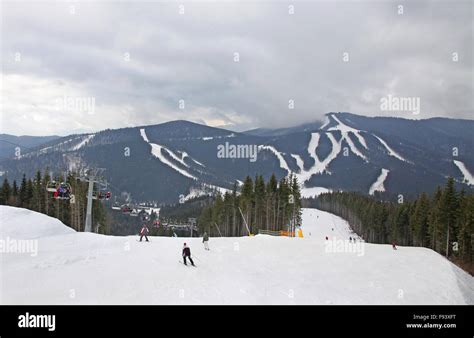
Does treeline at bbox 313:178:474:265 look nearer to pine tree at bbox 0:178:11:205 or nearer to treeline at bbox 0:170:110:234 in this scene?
treeline at bbox 0:170:110:234

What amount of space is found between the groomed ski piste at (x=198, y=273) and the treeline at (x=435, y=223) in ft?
87.4

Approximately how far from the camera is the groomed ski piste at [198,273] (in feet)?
51.8

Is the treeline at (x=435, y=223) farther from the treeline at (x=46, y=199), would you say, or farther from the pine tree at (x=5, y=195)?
the pine tree at (x=5, y=195)

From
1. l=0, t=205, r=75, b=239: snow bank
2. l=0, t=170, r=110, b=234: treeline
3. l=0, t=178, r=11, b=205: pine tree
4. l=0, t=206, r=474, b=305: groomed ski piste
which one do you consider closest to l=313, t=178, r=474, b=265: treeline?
l=0, t=206, r=474, b=305: groomed ski piste

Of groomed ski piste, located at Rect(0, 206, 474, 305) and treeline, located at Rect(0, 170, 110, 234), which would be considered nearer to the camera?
groomed ski piste, located at Rect(0, 206, 474, 305)

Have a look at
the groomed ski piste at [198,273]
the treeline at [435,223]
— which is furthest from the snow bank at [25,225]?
the treeline at [435,223]

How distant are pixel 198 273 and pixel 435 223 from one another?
51580 mm

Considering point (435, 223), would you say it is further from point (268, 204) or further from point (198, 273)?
point (198, 273)

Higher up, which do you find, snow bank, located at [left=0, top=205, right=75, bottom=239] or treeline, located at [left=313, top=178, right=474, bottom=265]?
snow bank, located at [left=0, top=205, right=75, bottom=239]

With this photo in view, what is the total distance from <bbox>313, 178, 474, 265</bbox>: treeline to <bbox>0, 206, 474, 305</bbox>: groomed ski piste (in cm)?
2664

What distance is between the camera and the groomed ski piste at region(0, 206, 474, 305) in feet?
51.8
